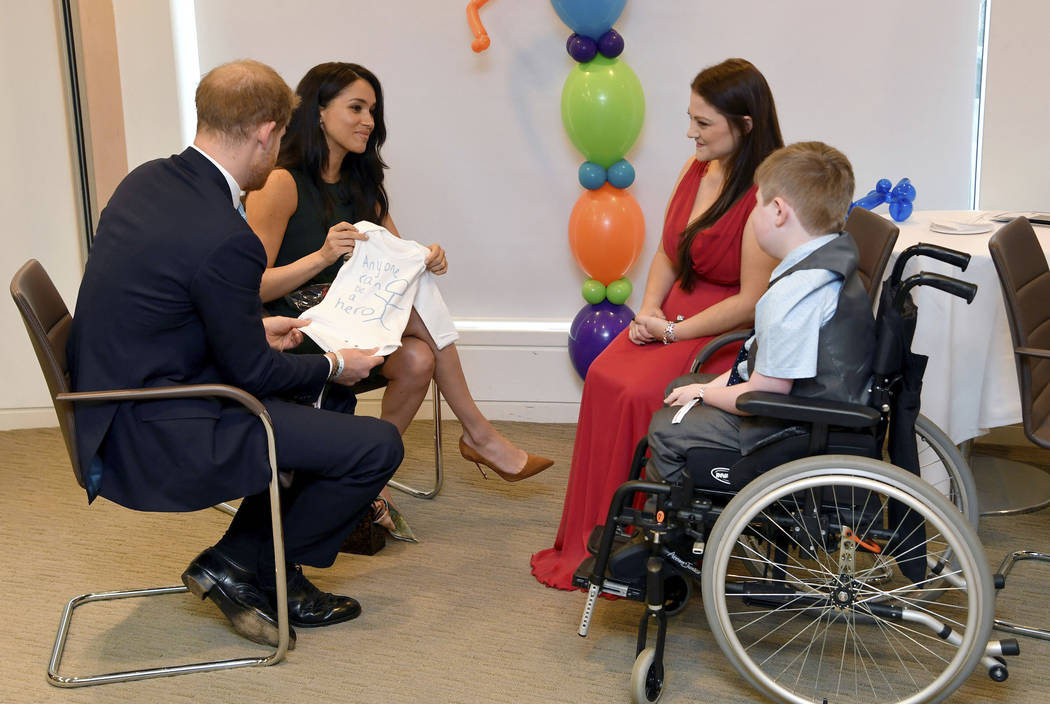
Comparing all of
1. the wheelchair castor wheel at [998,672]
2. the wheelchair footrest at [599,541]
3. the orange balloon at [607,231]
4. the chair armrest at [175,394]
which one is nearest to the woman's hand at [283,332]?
the chair armrest at [175,394]

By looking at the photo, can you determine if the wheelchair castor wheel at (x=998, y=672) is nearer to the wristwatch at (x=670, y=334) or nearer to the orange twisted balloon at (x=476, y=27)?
the wristwatch at (x=670, y=334)

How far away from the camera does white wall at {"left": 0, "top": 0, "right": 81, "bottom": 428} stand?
3.78m

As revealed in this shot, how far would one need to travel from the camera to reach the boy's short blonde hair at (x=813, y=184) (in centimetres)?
207

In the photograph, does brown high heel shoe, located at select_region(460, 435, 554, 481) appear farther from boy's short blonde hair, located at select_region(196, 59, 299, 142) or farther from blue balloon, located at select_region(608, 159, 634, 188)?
boy's short blonde hair, located at select_region(196, 59, 299, 142)

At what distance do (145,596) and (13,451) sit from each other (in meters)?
1.45

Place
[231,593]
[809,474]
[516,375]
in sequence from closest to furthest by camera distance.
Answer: [809,474]
[231,593]
[516,375]

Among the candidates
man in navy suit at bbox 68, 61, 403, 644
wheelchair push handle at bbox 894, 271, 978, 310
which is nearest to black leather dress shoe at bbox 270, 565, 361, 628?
man in navy suit at bbox 68, 61, 403, 644

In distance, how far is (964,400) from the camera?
2848 mm

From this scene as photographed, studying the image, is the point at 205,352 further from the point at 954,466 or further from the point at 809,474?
the point at 954,466

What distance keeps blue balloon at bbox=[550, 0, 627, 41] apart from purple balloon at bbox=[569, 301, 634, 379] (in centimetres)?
96

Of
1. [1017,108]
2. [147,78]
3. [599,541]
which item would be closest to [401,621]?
[599,541]

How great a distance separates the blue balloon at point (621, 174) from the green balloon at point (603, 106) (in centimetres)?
5

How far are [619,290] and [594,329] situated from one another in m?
0.17

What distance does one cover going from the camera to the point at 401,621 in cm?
253
